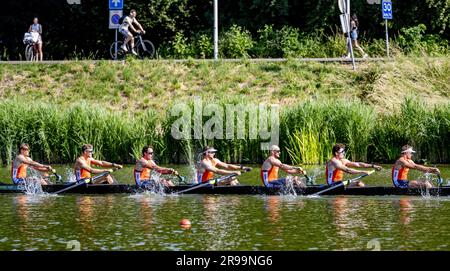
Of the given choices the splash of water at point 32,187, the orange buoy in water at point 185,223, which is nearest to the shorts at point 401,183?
the orange buoy in water at point 185,223

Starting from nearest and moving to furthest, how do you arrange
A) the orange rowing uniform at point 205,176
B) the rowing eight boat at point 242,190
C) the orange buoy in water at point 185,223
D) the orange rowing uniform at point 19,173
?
the orange buoy in water at point 185,223 < the rowing eight boat at point 242,190 < the orange rowing uniform at point 205,176 < the orange rowing uniform at point 19,173

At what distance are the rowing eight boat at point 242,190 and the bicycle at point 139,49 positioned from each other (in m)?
17.4

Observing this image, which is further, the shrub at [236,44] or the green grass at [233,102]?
the shrub at [236,44]

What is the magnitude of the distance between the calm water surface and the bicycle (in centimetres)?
1808

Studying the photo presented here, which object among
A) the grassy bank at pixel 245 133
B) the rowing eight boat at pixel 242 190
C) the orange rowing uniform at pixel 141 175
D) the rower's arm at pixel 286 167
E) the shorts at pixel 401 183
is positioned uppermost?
the grassy bank at pixel 245 133

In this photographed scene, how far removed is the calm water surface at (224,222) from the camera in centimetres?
2078

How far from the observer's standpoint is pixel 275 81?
144 ft

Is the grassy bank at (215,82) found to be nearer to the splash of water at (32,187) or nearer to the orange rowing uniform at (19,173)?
the orange rowing uniform at (19,173)

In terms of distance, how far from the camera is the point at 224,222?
2341 cm

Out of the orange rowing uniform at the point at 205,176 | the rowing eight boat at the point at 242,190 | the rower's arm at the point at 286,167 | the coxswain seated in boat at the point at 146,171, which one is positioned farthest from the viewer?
the orange rowing uniform at the point at 205,176

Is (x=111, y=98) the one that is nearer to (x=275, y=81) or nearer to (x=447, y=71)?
(x=275, y=81)

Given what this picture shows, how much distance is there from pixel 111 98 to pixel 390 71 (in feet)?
34.5

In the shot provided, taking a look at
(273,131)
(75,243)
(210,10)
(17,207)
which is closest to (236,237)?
(75,243)

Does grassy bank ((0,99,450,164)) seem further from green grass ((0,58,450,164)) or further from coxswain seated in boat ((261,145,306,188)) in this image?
coxswain seated in boat ((261,145,306,188))
